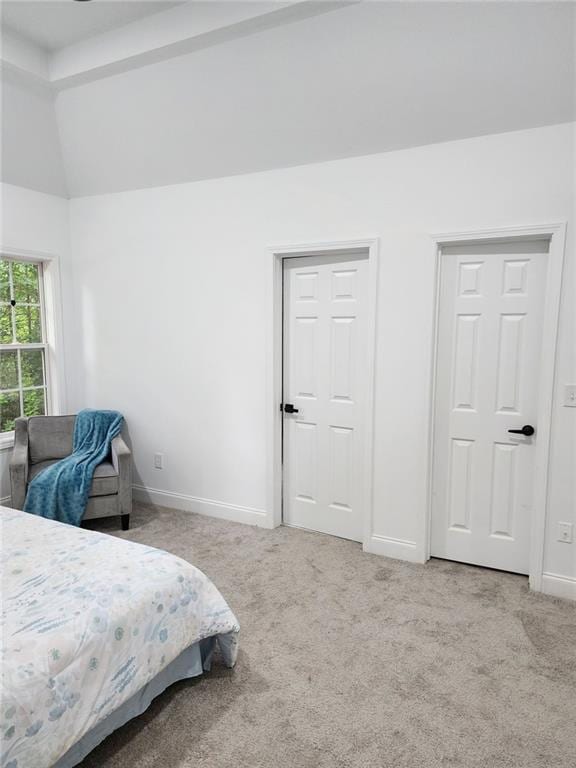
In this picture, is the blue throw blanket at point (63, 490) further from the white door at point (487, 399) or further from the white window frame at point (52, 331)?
the white door at point (487, 399)

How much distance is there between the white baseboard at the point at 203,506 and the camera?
12.4 feet

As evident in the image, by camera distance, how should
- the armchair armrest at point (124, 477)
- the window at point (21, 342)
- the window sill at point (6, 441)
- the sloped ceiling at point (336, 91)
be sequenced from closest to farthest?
the sloped ceiling at point (336, 91), the armchair armrest at point (124, 477), the window sill at point (6, 441), the window at point (21, 342)

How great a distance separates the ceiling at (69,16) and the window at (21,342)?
5.18 ft

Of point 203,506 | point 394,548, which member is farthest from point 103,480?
point 394,548

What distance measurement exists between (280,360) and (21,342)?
2.13 metres

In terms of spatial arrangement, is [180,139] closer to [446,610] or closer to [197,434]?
[197,434]

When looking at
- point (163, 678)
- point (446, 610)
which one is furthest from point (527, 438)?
point (163, 678)

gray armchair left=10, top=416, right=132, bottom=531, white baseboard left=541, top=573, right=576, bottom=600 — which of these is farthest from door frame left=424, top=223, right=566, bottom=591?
gray armchair left=10, top=416, right=132, bottom=531

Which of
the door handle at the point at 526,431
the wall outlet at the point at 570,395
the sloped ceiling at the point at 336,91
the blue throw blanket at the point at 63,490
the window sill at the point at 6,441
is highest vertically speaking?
the sloped ceiling at the point at 336,91

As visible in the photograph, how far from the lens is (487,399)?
303 cm

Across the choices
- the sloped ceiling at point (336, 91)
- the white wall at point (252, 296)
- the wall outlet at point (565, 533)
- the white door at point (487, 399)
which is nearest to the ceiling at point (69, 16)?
the sloped ceiling at point (336, 91)

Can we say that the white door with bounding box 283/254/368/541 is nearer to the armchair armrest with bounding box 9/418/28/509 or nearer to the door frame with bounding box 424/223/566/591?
the door frame with bounding box 424/223/566/591

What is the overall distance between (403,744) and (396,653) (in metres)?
0.52

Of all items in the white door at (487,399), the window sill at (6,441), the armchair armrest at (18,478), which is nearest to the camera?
the white door at (487,399)
